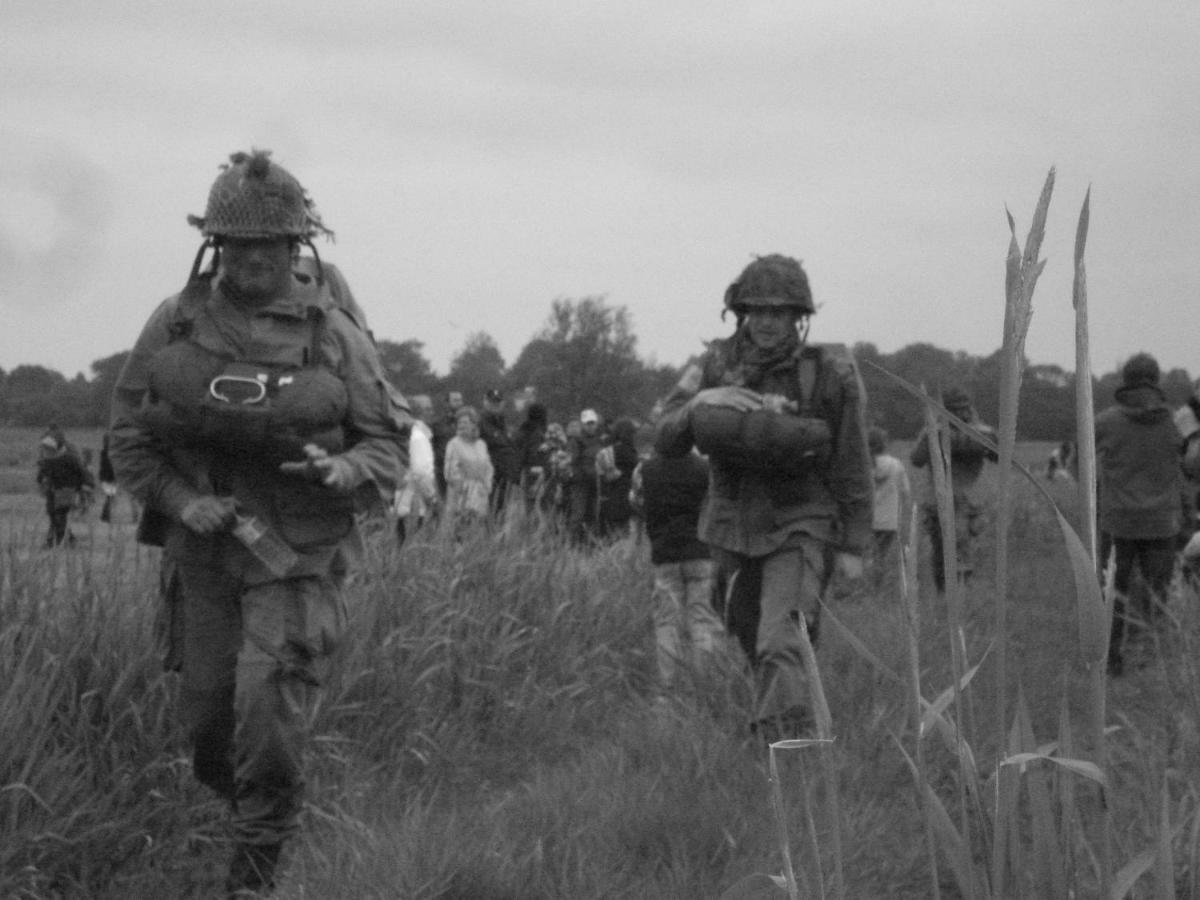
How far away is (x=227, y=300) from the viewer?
466cm

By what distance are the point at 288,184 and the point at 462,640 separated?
2.69 meters

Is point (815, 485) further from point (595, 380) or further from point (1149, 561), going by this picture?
point (595, 380)

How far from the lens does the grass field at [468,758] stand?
13.3ft

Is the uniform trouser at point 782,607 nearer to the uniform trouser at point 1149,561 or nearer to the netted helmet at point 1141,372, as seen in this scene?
the uniform trouser at point 1149,561

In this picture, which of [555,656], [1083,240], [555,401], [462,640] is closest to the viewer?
[1083,240]

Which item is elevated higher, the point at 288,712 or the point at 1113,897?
the point at 1113,897

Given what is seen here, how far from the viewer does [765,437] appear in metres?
5.70

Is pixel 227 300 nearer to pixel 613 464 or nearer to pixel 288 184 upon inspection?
pixel 288 184

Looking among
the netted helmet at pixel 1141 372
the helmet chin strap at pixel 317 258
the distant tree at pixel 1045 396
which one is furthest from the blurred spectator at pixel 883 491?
the distant tree at pixel 1045 396

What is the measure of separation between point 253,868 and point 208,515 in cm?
90

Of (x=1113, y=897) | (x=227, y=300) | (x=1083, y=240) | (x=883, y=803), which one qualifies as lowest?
(x=883, y=803)

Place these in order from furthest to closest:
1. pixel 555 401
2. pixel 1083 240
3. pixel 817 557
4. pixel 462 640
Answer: pixel 555 401 → pixel 462 640 → pixel 817 557 → pixel 1083 240

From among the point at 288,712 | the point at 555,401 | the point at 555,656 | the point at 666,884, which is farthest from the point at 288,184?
the point at 555,401

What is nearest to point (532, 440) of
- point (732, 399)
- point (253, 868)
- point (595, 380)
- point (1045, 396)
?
point (732, 399)
